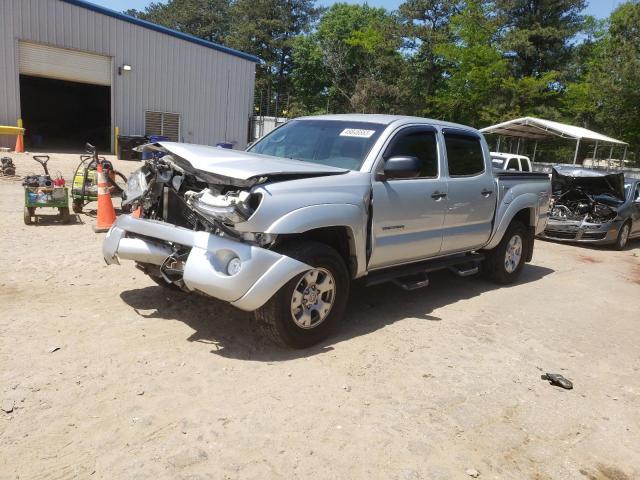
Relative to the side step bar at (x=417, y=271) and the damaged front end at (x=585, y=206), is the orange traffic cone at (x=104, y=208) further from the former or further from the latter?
the damaged front end at (x=585, y=206)

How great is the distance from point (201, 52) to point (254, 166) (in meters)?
21.5

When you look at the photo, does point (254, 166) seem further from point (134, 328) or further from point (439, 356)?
point (439, 356)

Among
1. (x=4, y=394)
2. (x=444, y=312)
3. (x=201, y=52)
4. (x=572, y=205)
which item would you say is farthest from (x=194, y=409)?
(x=201, y=52)

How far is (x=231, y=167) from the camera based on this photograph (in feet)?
12.6

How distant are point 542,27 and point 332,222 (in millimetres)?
39916

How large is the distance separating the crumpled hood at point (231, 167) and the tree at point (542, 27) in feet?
121

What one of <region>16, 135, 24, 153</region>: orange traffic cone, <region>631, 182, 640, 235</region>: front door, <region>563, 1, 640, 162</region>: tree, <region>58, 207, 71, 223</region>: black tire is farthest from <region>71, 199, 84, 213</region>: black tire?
<region>563, 1, 640, 162</region>: tree

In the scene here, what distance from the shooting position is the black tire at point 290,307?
3.89m

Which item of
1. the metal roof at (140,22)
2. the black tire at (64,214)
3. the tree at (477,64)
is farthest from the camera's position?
the tree at (477,64)

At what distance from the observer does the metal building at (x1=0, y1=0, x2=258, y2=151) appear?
1838 centimetres

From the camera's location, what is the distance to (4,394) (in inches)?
127

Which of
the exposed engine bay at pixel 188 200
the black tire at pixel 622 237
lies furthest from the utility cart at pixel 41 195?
the black tire at pixel 622 237

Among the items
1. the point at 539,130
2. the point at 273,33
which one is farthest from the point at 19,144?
the point at 273,33

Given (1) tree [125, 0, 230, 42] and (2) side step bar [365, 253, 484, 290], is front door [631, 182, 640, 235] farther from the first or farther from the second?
(1) tree [125, 0, 230, 42]
